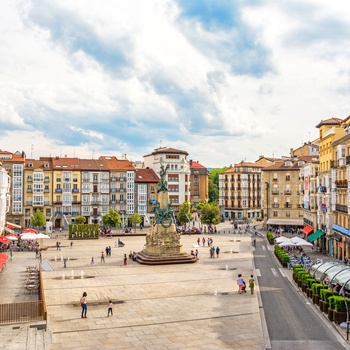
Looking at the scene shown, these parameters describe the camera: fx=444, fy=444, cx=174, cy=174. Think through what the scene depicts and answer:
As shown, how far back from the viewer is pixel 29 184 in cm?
8956

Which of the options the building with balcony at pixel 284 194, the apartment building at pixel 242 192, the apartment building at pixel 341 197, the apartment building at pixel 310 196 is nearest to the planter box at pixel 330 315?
the apartment building at pixel 341 197

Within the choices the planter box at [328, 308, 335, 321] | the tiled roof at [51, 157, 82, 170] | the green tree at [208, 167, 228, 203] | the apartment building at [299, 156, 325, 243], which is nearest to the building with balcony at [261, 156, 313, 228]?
the apartment building at [299, 156, 325, 243]

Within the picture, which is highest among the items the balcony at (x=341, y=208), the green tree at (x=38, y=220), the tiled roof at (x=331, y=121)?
the tiled roof at (x=331, y=121)

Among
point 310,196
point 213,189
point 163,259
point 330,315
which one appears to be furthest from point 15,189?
point 213,189

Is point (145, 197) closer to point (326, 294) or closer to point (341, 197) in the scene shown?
point (341, 197)

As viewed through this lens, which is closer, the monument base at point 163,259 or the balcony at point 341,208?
the monument base at point 163,259

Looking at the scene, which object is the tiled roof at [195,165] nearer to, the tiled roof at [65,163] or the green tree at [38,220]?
the tiled roof at [65,163]

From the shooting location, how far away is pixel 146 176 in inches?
4048

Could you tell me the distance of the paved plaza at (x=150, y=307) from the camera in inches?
805

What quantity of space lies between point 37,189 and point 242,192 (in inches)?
2106

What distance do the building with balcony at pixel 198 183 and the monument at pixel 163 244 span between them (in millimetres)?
97384

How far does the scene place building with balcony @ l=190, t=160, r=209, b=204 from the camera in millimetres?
146750

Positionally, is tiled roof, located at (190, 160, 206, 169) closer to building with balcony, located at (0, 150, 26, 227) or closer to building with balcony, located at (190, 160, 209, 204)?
building with balcony, located at (190, 160, 209, 204)

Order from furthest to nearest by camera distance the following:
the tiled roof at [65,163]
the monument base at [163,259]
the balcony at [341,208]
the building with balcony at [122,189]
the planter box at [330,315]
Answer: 1. the building with balcony at [122,189]
2. the tiled roof at [65,163]
3. the balcony at [341,208]
4. the monument base at [163,259]
5. the planter box at [330,315]
